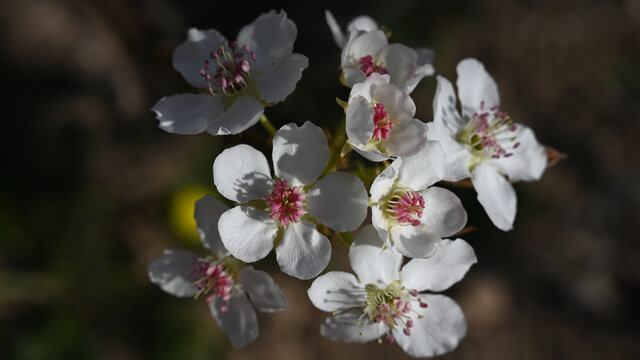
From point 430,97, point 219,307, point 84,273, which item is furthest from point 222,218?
point 430,97

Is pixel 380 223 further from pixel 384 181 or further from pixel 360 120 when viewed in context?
pixel 360 120

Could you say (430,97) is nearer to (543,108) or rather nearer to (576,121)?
(543,108)

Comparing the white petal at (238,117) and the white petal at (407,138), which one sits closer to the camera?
the white petal at (407,138)

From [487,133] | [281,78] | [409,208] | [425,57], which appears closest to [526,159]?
[487,133]

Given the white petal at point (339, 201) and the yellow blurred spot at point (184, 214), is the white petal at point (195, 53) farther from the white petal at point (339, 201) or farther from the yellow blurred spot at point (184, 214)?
the yellow blurred spot at point (184, 214)

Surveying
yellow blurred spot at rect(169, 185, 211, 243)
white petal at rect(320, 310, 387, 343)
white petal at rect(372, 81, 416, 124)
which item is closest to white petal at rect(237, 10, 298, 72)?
white petal at rect(372, 81, 416, 124)

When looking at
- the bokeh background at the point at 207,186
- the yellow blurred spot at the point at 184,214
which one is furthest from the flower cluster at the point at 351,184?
the yellow blurred spot at the point at 184,214
